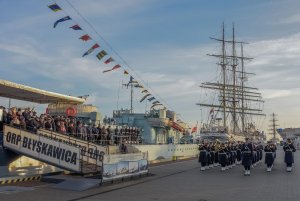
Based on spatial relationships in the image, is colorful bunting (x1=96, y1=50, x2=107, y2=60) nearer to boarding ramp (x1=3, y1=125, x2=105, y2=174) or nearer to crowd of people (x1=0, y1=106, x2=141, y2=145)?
crowd of people (x1=0, y1=106, x2=141, y2=145)

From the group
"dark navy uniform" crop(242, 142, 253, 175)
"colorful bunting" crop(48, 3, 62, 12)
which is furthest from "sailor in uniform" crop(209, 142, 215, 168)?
"colorful bunting" crop(48, 3, 62, 12)

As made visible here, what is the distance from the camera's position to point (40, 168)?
1867 cm

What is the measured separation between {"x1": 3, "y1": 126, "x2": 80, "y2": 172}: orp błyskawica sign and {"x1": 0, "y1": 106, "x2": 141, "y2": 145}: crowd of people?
0.59 m

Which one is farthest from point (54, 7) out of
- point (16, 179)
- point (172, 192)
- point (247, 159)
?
point (247, 159)

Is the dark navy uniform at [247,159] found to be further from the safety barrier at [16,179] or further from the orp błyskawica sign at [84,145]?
the safety barrier at [16,179]

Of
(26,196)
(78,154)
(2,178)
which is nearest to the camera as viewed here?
(26,196)

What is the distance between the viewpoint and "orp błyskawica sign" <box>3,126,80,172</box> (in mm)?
17266

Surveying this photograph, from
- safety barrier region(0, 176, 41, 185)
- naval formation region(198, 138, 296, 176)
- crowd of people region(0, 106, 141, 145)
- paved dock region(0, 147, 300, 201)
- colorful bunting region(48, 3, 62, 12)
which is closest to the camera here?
paved dock region(0, 147, 300, 201)

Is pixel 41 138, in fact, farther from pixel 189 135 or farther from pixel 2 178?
pixel 189 135

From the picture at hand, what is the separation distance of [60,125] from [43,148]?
334 cm

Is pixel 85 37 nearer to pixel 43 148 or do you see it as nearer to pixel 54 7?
pixel 54 7

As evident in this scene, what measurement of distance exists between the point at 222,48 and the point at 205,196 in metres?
62.1

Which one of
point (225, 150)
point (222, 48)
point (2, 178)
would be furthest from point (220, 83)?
point (2, 178)

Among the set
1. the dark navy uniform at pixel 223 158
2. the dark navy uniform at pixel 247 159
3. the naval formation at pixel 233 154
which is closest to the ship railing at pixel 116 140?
the naval formation at pixel 233 154
